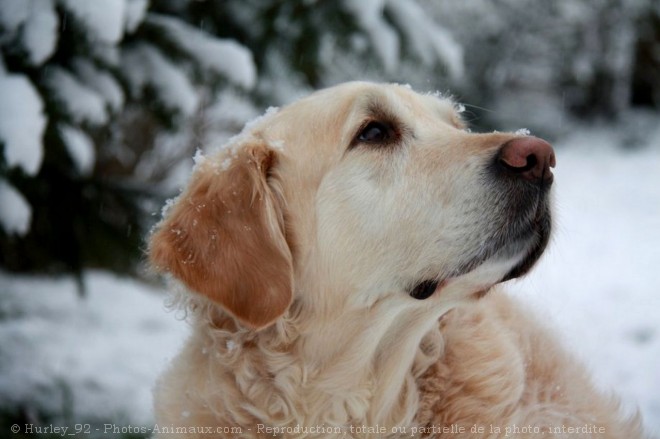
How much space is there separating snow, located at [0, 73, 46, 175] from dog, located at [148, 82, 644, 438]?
994 millimetres

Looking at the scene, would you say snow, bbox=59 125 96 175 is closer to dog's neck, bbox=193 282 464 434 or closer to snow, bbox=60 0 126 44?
snow, bbox=60 0 126 44

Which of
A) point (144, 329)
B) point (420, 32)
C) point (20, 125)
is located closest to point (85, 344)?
point (144, 329)

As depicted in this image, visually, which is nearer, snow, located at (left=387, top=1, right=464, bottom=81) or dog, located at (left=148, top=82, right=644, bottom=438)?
dog, located at (left=148, top=82, right=644, bottom=438)

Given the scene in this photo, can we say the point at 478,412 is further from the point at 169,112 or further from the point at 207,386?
the point at 169,112

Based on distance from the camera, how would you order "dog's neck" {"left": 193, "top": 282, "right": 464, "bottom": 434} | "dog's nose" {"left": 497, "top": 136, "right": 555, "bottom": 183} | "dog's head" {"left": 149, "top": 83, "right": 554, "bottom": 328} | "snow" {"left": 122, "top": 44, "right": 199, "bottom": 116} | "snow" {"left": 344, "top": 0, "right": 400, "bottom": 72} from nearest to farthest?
1. "dog's nose" {"left": 497, "top": 136, "right": 555, "bottom": 183}
2. "dog's head" {"left": 149, "top": 83, "right": 554, "bottom": 328}
3. "dog's neck" {"left": 193, "top": 282, "right": 464, "bottom": 434}
4. "snow" {"left": 122, "top": 44, "right": 199, "bottom": 116}
5. "snow" {"left": 344, "top": 0, "right": 400, "bottom": 72}

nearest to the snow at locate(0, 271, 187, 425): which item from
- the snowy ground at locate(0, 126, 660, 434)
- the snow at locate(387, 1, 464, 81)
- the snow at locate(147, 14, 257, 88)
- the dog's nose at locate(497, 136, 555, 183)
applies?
the snowy ground at locate(0, 126, 660, 434)

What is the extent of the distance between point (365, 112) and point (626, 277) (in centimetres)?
484

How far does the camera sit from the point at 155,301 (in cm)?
548

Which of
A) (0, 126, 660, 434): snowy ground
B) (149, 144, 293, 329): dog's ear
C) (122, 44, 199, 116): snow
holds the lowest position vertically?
(0, 126, 660, 434): snowy ground

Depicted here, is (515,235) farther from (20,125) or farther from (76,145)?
(76,145)

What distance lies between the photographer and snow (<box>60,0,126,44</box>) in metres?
3.18

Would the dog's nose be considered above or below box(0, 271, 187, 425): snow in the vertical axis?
above

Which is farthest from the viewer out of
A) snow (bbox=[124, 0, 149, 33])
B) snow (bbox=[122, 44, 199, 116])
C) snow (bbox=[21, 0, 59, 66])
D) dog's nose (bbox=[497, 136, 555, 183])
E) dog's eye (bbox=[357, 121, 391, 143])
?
snow (bbox=[122, 44, 199, 116])

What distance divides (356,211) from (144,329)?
10.4 ft
